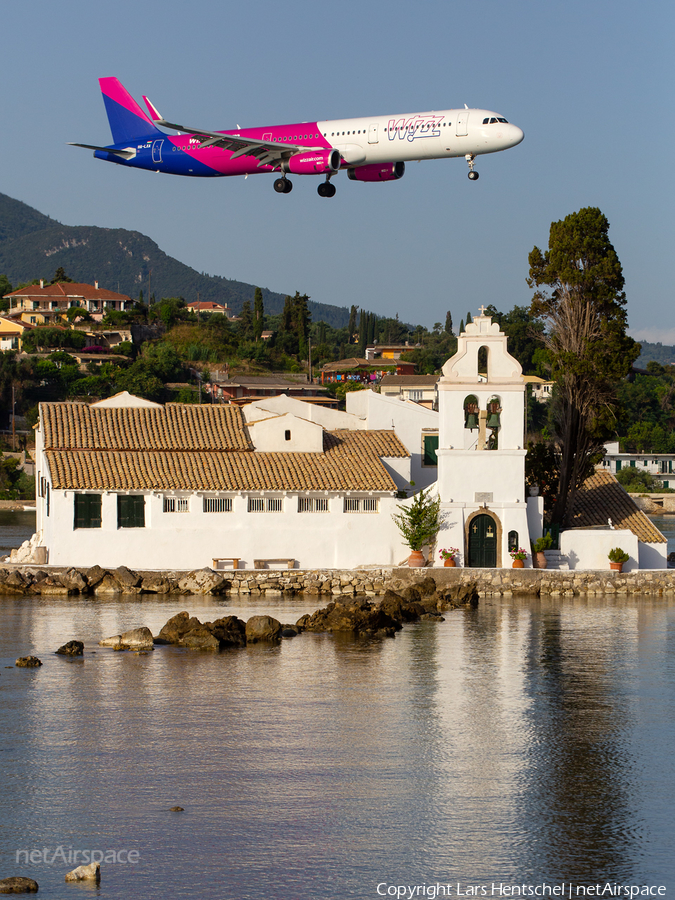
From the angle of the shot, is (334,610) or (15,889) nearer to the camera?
(15,889)

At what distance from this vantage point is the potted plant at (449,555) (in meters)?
36.2

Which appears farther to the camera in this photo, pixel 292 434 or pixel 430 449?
pixel 430 449

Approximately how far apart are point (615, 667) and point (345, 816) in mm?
Result: 11542

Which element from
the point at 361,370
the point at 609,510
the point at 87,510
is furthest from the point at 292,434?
the point at 361,370

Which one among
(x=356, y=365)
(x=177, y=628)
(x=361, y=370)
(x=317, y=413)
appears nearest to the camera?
(x=177, y=628)

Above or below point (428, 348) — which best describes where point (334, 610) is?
below

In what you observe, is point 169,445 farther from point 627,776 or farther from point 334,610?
point 627,776

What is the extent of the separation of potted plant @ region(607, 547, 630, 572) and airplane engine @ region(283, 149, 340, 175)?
1470 cm

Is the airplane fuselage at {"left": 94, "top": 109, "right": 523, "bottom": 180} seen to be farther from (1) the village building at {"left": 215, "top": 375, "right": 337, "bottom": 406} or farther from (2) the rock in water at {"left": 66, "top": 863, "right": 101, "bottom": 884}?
(1) the village building at {"left": 215, "top": 375, "right": 337, "bottom": 406}

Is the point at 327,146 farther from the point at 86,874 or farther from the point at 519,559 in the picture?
the point at 86,874

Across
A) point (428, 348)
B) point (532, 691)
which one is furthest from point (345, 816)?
point (428, 348)

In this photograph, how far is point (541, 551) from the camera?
120 ft

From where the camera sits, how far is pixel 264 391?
362 ft

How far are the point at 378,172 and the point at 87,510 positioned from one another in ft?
46.5
